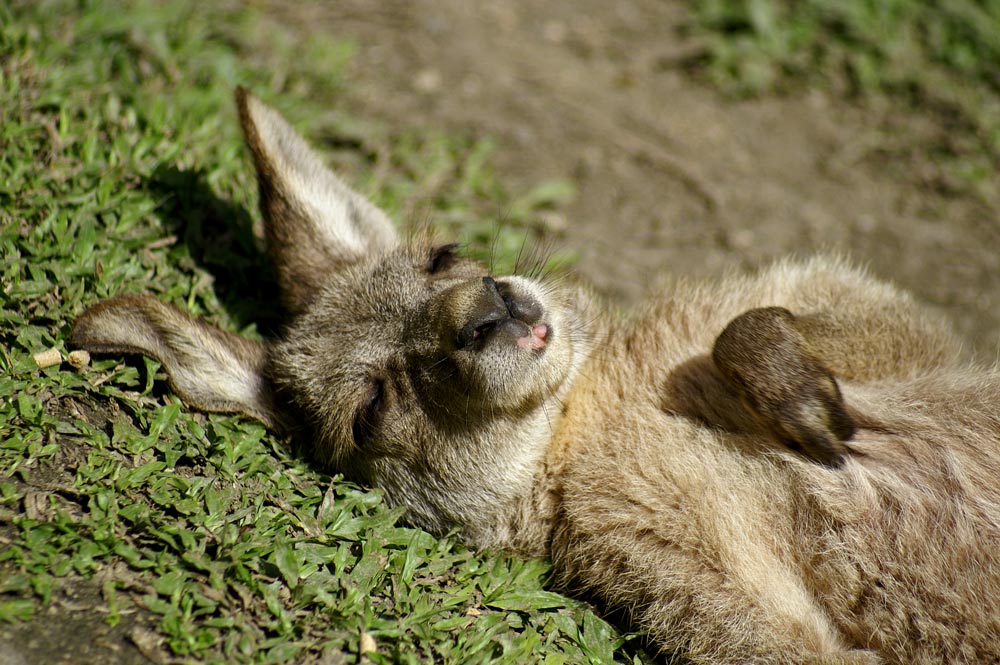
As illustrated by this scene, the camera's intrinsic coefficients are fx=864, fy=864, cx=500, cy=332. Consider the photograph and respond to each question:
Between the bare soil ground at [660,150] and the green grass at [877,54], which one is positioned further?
the green grass at [877,54]

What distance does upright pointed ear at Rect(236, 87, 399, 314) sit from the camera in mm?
4496

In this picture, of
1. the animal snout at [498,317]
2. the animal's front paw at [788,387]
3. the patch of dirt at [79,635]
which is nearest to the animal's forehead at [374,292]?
the animal snout at [498,317]

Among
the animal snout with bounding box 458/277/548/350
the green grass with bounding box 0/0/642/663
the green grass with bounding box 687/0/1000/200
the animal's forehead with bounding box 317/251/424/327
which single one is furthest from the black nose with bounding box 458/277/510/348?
the green grass with bounding box 687/0/1000/200

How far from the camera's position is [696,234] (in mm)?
6402

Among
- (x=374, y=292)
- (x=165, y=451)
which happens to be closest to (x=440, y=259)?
(x=374, y=292)

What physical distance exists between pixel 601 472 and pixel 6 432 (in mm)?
2533

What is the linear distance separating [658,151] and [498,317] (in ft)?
11.7

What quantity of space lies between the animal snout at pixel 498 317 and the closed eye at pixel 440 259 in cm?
57

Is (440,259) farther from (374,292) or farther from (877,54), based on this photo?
(877,54)

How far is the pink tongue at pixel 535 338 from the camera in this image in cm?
377

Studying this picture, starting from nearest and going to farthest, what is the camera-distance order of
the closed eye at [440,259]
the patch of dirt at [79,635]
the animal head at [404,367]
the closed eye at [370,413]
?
the patch of dirt at [79,635]
the animal head at [404,367]
the closed eye at [370,413]
the closed eye at [440,259]

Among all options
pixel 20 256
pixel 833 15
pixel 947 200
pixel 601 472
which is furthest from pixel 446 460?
pixel 833 15

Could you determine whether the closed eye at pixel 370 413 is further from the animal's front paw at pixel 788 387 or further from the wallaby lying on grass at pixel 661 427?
the animal's front paw at pixel 788 387

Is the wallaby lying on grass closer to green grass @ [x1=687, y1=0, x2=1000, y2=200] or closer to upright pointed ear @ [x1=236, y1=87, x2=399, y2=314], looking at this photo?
upright pointed ear @ [x1=236, y1=87, x2=399, y2=314]
